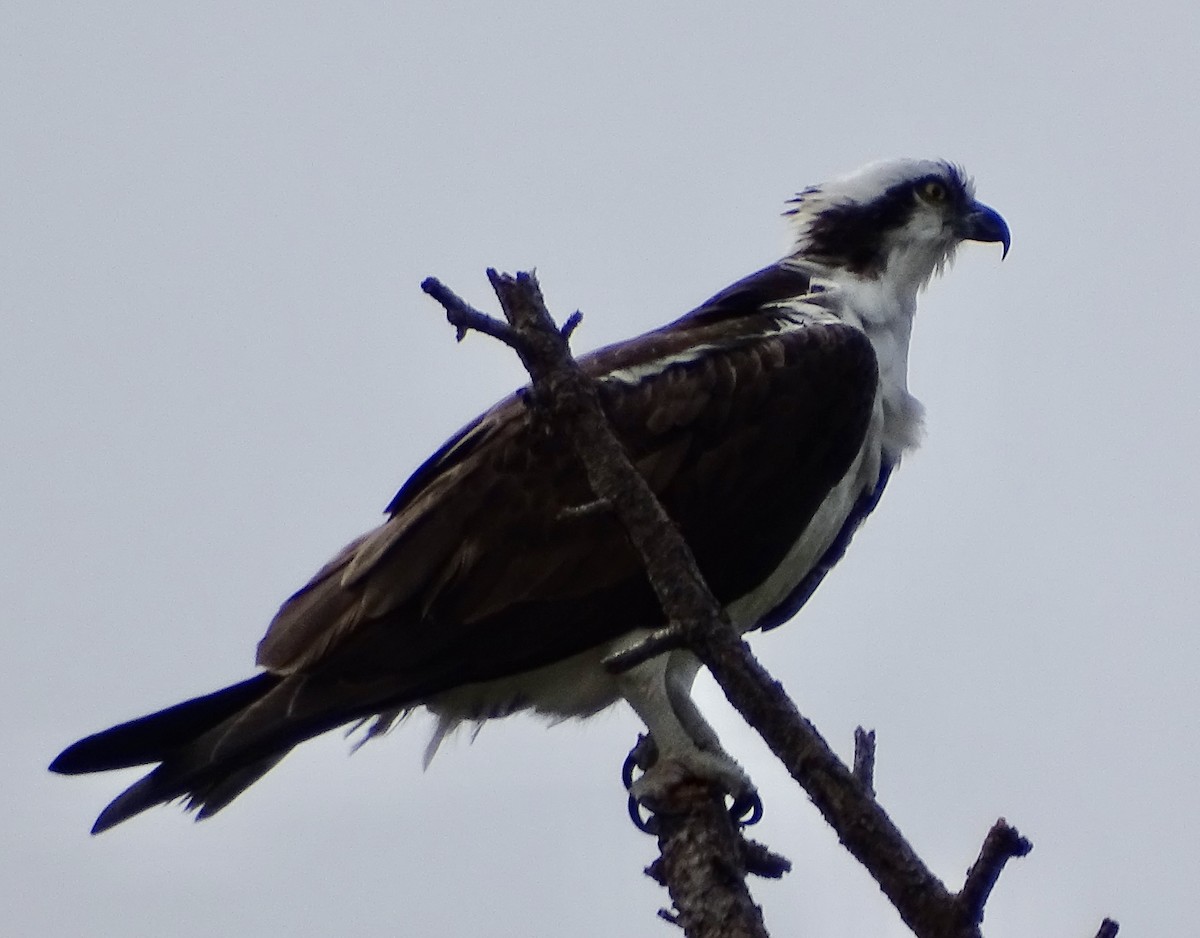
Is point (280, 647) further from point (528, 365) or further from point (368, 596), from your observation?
point (528, 365)

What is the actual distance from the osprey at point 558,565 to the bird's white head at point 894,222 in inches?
29.9

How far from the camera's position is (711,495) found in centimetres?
512

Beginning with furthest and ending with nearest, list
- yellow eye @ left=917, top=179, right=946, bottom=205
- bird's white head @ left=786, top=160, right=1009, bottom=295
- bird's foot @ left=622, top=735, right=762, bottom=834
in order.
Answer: yellow eye @ left=917, top=179, right=946, bottom=205 < bird's white head @ left=786, top=160, right=1009, bottom=295 < bird's foot @ left=622, top=735, right=762, bottom=834

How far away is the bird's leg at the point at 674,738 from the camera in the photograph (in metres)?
4.65

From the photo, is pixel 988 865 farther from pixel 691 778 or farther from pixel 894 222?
pixel 894 222

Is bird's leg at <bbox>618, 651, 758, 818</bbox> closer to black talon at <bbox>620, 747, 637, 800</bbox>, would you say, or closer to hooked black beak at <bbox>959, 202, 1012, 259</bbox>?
black talon at <bbox>620, 747, 637, 800</bbox>

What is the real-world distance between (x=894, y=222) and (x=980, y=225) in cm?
38

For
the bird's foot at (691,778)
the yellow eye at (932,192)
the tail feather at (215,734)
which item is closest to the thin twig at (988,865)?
A: the bird's foot at (691,778)

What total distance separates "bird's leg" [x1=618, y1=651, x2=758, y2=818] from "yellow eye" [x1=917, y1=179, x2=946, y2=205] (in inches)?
93.0

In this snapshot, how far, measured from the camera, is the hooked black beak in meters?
6.58

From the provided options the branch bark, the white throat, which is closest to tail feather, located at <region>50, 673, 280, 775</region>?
the branch bark

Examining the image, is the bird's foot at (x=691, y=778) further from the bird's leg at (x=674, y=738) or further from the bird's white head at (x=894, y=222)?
the bird's white head at (x=894, y=222)

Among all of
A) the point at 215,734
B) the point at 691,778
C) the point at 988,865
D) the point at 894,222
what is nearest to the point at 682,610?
the point at 988,865

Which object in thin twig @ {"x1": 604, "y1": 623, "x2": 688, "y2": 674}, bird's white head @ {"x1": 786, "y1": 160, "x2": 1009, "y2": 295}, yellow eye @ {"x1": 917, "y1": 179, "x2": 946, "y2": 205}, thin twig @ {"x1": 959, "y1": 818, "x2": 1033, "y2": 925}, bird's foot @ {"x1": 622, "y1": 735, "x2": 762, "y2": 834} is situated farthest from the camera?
yellow eye @ {"x1": 917, "y1": 179, "x2": 946, "y2": 205}
